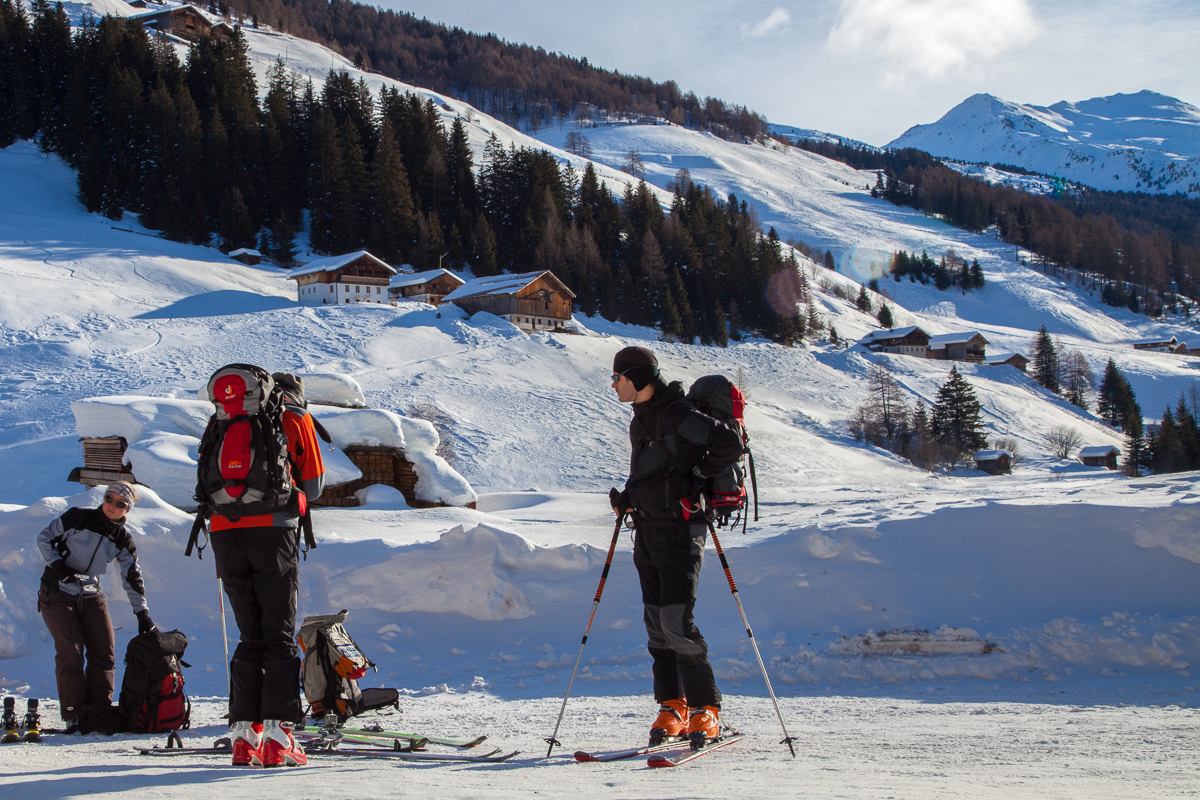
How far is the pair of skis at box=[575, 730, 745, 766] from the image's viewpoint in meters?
3.43

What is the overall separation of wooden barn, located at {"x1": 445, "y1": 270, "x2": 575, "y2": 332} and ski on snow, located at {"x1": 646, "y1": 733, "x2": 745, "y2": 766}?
43832mm

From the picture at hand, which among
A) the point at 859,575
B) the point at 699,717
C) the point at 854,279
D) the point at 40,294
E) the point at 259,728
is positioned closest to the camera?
the point at 259,728

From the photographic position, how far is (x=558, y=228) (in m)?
66.7

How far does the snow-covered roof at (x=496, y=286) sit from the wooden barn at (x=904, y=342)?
3608 centimetres

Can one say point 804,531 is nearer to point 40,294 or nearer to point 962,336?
point 40,294

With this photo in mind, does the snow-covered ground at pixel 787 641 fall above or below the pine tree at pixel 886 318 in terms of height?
below

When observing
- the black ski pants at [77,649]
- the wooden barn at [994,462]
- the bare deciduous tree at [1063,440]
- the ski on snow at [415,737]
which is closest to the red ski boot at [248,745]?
the ski on snow at [415,737]

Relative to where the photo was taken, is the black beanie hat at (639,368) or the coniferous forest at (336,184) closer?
the black beanie hat at (639,368)

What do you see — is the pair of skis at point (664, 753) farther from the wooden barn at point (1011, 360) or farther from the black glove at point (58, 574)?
the wooden barn at point (1011, 360)

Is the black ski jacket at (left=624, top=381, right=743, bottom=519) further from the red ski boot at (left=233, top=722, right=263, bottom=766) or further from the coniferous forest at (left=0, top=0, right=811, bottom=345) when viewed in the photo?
the coniferous forest at (left=0, top=0, right=811, bottom=345)

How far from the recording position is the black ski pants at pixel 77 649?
467 cm

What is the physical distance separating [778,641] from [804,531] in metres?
1.38

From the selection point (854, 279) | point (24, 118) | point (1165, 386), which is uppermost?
point (24, 118)

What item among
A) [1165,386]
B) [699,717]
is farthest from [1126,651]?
[1165,386]
